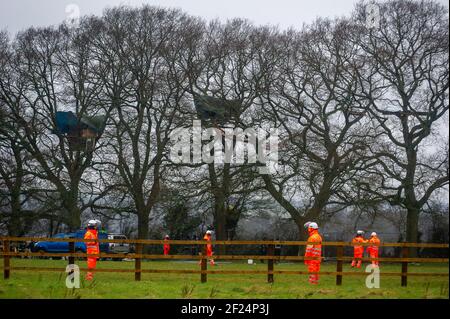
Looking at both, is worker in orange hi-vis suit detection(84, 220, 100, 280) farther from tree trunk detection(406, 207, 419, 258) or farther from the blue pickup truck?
tree trunk detection(406, 207, 419, 258)

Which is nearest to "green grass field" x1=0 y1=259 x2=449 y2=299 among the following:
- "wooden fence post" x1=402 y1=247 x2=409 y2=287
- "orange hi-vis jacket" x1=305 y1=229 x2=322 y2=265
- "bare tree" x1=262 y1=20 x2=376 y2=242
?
"wooden fence post" x1=402 y1=247 x2=409 y2=287

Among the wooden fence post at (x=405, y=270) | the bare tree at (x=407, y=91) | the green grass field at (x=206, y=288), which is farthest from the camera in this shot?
the bare tree at (x=407, y=91)

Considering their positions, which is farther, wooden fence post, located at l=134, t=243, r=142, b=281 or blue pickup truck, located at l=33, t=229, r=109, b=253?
blue pickup truck, located at l=33, t=229, r=109, b=253

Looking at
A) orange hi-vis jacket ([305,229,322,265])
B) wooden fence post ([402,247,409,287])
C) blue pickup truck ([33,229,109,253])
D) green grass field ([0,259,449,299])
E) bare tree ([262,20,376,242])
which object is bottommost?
blue pickup truck ([33,229,109,253])

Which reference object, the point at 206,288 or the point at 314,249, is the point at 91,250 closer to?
the point at 206,288

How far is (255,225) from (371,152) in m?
22.1

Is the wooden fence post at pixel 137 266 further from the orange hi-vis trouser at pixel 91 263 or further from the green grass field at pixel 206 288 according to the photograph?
the orange hi-vis trouser at pixel 91 263

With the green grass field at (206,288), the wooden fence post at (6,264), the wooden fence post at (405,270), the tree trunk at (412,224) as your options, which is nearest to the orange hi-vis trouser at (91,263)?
the green grass field at (206,288)

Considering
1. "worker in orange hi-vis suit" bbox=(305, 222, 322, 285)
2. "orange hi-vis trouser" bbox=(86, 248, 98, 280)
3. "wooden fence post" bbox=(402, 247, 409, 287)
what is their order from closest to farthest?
"worker in orange hi-vis suit" bbox=(305, 222, 322, 285) → "wooden fence post" bbox=(402, 247, 409, 287) → "orange hi-vis trouser" bbox=(86, 248, 98, 280)

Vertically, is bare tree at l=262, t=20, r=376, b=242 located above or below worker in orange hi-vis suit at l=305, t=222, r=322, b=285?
above

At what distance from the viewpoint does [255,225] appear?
5772cm

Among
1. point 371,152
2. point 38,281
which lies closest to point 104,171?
point 371,152

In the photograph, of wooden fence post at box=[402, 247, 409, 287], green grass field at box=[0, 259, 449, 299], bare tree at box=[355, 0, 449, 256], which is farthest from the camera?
bare tree at box=[355, 0, 449, 256]
